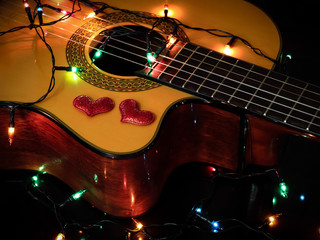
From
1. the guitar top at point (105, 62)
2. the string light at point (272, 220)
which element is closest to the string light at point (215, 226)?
the string light at point (272, 220)

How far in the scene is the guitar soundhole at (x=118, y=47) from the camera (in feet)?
A: 4.00

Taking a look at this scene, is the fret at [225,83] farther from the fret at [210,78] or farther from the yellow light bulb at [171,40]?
the yellow light bulb at [171,40]

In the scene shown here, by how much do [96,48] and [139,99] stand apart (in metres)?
0.27

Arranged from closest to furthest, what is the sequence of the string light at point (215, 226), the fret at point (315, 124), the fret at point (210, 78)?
the fret at point (315, 124) < the fret at point (210, 78) < the string light at point (215, 226)

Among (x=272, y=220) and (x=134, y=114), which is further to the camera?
(x=272, y=220)

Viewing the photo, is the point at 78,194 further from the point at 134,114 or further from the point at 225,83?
the point at 225,83

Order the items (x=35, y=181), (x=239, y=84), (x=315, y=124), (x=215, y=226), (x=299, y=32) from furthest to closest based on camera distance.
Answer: (x=299, y=32), (x=35, y=181), (x=215, y=226), (x=239, y=84), (x=315, y=124)

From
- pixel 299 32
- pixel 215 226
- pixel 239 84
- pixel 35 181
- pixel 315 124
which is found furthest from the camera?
pixel 299 32

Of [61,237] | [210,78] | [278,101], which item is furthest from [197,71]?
[61,237]

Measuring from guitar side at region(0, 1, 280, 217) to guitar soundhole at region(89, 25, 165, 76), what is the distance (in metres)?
0.11

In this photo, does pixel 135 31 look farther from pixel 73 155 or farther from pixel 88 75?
pixel 73 155

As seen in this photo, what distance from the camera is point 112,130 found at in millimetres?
1005

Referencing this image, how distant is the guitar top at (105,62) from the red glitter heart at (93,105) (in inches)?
0.5

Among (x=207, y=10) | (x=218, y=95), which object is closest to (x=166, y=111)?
(x=218, y=95)
